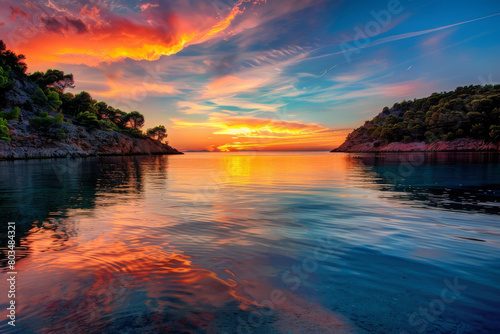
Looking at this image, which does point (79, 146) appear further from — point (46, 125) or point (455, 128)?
point (455, 128)

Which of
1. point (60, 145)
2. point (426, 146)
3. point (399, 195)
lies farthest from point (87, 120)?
point (426, 146)

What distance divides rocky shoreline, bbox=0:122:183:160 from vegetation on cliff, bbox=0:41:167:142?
10.5 ft

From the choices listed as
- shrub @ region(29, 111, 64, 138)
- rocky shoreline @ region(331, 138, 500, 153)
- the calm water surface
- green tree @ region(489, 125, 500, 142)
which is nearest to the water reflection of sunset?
the calm water surface

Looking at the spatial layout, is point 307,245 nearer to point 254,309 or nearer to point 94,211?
point 254,309

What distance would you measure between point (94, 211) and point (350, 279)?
13.9 metres

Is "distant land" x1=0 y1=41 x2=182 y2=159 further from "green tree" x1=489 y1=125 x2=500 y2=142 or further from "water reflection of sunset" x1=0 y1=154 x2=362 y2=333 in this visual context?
"green tree" x1=489 y1=125 x2=500 y2=142

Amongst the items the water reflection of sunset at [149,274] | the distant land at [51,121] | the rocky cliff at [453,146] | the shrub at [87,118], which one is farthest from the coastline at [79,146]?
the rocky cliff at [453,146]

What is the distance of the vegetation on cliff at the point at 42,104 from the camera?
95875 millimetres

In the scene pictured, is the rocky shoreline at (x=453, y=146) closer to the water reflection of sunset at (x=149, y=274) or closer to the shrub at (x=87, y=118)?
the water reflection of sunset at (x=149, y=274)

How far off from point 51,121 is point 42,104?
30256 mm

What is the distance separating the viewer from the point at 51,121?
99.0m

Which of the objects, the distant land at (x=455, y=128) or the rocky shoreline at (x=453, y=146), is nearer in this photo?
the distant land at (x=455, y=128)

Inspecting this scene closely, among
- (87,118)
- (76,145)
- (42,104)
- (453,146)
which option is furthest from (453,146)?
(42,104)

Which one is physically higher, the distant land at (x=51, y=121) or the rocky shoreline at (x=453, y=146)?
the distant land at (x=51, y=121)
